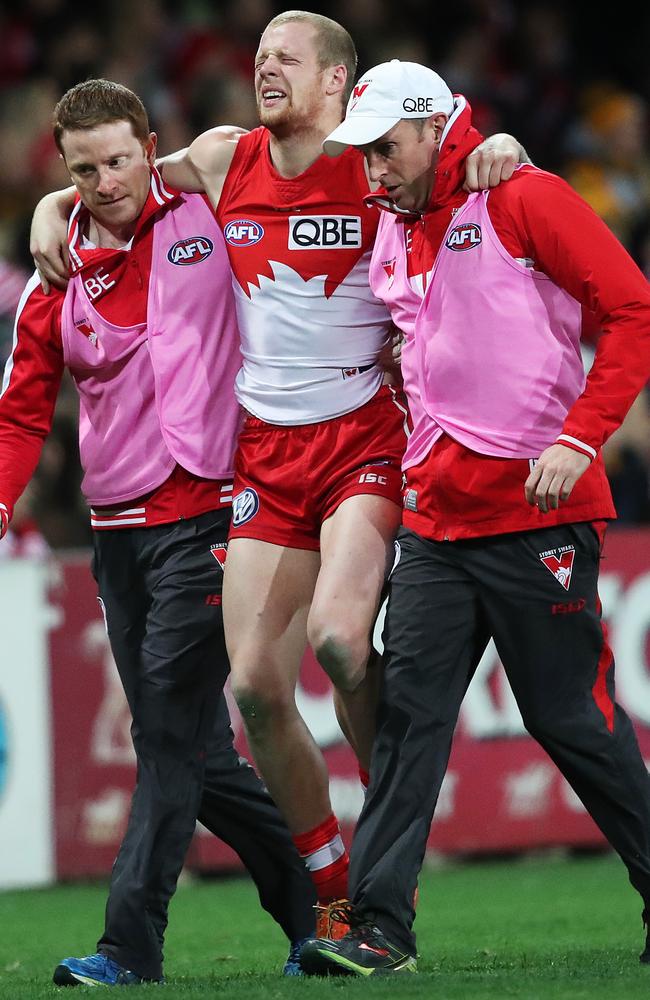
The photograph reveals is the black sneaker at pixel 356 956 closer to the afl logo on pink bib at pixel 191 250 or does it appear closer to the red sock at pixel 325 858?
the red sock at pixel 325 858

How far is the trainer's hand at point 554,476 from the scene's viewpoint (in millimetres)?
4250

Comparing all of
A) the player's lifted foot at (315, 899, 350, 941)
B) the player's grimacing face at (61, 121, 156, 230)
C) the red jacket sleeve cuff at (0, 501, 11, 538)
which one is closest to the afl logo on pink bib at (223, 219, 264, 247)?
the player's grimacing face at (61, 121, 156, 230)

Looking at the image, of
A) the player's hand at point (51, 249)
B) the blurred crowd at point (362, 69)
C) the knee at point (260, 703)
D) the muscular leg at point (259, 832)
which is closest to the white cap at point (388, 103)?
the player's hand at point (51, 249)

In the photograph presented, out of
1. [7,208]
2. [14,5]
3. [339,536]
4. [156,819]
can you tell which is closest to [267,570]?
[339,536]

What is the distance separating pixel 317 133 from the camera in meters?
5.05

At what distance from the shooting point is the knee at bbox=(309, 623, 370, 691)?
463 centimetres

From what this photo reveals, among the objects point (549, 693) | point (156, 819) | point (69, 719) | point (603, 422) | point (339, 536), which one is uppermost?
point (603, 422)

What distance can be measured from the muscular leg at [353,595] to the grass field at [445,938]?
0.81 m

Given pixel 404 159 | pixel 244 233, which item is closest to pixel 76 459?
pixel 244 233

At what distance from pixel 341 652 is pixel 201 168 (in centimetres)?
153

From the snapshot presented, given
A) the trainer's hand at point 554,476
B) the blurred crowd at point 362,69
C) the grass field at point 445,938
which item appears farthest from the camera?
the blurred crowd at point 362,69

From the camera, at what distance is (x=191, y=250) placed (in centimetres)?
507

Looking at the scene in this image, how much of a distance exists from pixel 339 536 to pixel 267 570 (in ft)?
0.81

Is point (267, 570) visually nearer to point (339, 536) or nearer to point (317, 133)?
point (339, 536)
